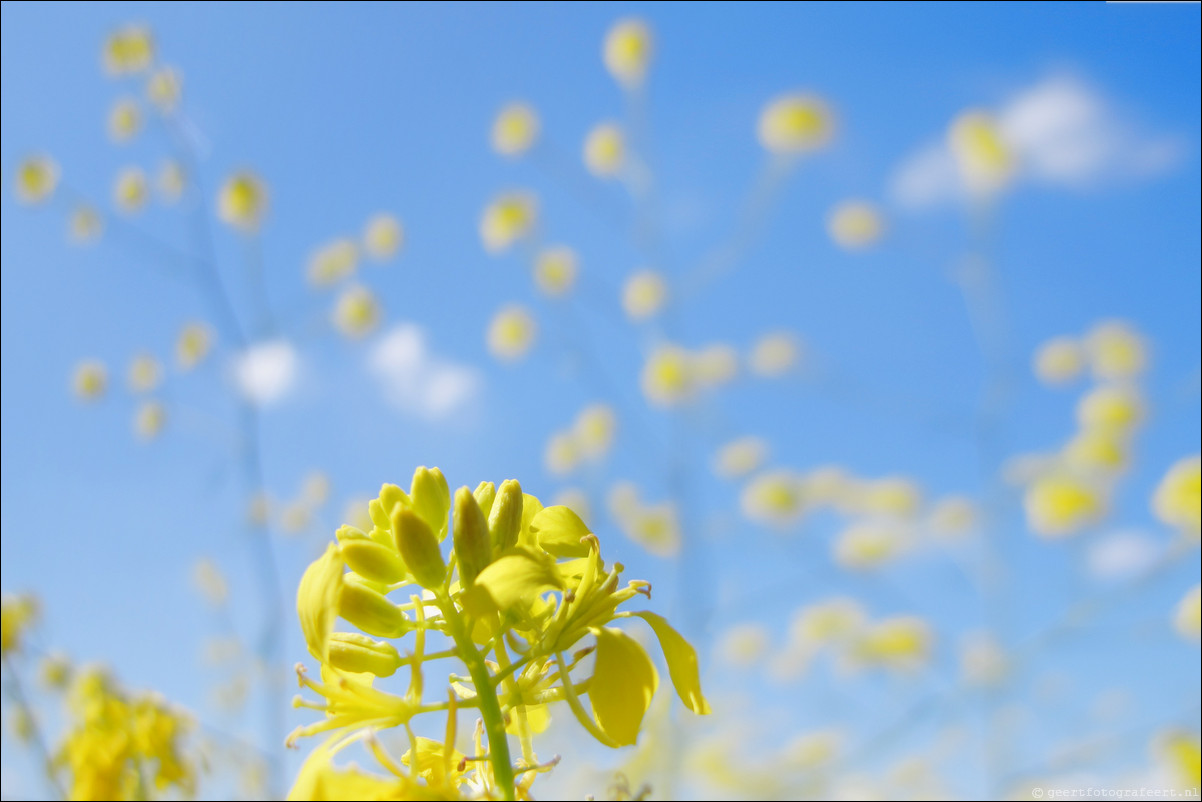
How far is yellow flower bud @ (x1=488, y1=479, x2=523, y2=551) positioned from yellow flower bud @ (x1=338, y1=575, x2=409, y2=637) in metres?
0.10

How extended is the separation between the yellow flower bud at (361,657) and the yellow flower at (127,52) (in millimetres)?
5557

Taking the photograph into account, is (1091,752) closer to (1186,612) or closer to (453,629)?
(1186,612)

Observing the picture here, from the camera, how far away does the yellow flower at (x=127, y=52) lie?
5031mm

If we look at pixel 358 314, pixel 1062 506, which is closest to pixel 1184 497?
pixel 1062 506

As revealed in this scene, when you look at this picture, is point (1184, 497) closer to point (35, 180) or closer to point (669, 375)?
point (669, 375)

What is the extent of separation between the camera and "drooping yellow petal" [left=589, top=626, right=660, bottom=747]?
1.85ft

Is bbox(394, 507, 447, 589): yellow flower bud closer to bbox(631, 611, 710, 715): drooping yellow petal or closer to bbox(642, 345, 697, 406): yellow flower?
bbox(631, 611, 710, 715): drooping yellow petal

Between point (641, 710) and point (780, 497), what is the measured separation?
5.70 metres

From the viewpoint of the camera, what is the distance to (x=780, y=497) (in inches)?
240

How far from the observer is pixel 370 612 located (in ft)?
2.07

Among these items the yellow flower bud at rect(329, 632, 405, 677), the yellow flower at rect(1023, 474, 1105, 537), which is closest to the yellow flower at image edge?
the yellow flower bud at rect(329, 632, 405, 677)

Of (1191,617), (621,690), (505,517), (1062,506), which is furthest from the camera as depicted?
(1062,506)

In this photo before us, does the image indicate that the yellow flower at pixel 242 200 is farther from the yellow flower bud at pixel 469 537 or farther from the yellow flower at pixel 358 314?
the yellow flower bud at pixel 469 537

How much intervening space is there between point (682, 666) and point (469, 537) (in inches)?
7.3
